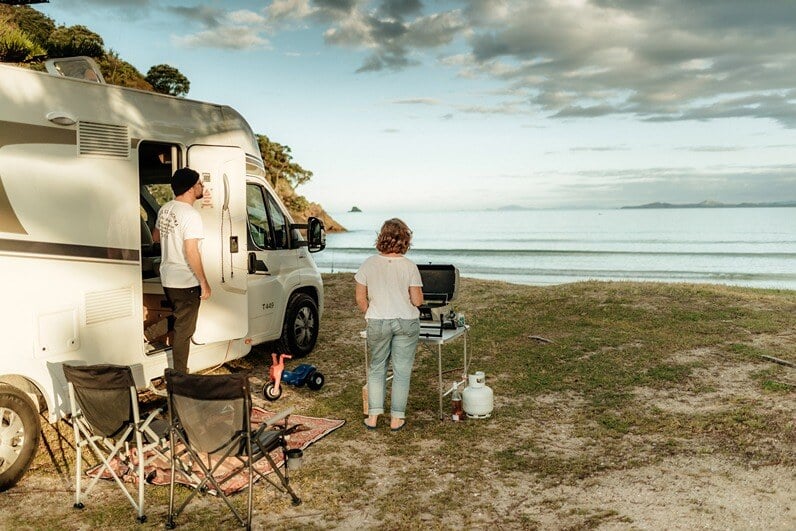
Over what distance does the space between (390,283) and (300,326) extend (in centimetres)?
324

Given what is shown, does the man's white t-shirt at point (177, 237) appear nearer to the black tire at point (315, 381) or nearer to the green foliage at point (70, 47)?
the black tire at point (315, 381)

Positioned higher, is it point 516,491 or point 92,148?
point 92,148

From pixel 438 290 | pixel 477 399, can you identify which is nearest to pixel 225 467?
pixel 477 399

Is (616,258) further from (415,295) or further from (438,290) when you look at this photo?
(415,295)

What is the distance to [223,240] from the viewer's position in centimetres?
672

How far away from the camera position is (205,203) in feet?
21.4

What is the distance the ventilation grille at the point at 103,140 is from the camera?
5.29m

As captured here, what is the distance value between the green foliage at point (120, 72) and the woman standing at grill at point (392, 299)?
30914 millimetres

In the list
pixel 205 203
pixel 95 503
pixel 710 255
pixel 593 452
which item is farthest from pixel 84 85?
pixel 710 255

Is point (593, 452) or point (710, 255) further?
point (710, 255)

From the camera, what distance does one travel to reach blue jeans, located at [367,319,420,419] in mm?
5820

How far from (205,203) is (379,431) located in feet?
9.16

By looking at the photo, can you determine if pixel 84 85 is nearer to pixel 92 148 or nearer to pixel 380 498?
pixel 92 148

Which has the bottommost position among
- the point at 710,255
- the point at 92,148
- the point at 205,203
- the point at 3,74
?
the point at 710,255
